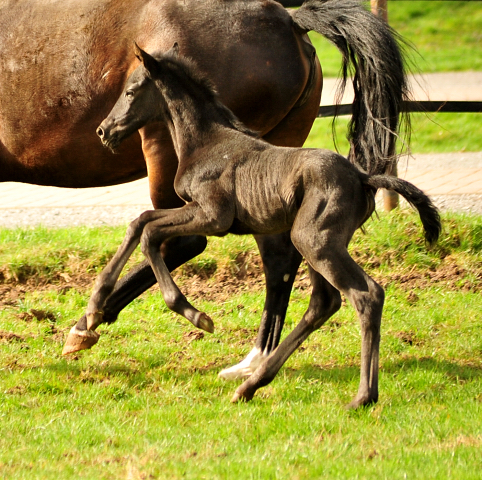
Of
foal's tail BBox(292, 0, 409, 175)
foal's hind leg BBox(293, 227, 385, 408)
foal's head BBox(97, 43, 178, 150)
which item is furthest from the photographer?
foal's tail BBox(292, 0, 409, 175)

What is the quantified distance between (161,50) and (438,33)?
1757 cm

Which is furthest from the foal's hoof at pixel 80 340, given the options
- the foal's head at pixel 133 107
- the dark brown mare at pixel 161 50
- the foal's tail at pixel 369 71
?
the foal's tail at pixel 369 71

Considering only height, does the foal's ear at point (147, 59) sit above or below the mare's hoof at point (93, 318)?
above

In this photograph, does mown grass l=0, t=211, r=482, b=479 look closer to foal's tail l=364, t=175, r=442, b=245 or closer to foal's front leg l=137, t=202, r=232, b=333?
foal's front leg l=137, t=202, r=232, b=333

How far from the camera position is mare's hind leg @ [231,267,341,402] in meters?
4.12

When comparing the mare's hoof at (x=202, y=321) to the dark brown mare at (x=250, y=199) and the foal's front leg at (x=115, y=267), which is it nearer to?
the dark brown mare at (x=250, y=199)

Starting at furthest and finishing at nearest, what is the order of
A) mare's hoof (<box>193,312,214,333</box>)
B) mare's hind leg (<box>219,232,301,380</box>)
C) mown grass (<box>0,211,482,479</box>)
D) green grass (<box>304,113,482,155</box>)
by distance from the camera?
green grass (<box>304,113,482,155</box>)
mare's hind leg (<box>219,232,301,380</box>)
mare's hoof (<box>193,312,214,333</box>)
mown grass (<box>0,211,482,479</box>)

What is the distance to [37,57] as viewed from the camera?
16.0ft

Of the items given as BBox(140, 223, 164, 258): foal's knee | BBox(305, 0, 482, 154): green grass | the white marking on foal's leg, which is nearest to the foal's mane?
BBox(140, 223, 164, 258): foal's knee

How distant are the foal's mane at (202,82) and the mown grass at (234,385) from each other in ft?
4.79

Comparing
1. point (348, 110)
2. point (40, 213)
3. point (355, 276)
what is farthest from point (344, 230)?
point (40, 213)

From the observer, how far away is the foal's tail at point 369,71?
4.59 meters

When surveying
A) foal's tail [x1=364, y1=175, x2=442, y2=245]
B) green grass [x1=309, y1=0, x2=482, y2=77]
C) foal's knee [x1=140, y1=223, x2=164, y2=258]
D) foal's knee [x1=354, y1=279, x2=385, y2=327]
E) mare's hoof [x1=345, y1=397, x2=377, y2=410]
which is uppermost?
foal's tail [x1=364, y1=175, x2=442, y2=245]

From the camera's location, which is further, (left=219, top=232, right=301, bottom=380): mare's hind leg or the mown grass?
(left=219, top=232, right=301, bottom=380): mare's hind leg
